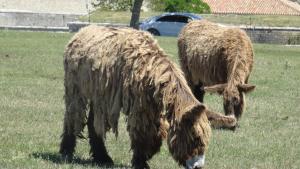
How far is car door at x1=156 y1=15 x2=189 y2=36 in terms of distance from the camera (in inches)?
2108

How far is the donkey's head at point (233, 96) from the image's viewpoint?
1480 cm

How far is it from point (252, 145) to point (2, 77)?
1011cm

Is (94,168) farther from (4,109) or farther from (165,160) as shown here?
(4,109)

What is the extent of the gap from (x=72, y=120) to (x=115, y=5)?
64.0 meters

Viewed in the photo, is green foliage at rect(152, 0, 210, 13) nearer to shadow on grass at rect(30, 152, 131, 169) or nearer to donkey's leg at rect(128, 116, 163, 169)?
shadow on grass at rect(30, 152, 131, 169)

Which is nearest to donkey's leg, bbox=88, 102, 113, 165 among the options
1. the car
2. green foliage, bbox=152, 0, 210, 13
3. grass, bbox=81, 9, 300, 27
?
the car

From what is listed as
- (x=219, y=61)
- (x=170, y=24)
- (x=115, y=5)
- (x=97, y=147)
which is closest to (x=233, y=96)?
(x=219, y=61)

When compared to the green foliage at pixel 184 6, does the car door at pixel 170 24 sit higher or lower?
higher

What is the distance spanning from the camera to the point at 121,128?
14375mm

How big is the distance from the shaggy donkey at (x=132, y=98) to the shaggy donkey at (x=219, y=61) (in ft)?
12.1

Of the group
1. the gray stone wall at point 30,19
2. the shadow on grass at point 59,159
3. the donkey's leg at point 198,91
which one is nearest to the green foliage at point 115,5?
the gray stone wall at point 30,19

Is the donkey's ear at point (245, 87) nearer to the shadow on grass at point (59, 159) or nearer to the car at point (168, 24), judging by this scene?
the shadow on grass at point (59, 159)

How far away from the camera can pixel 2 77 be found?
21.6 m

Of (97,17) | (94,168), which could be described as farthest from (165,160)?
(97,17)
